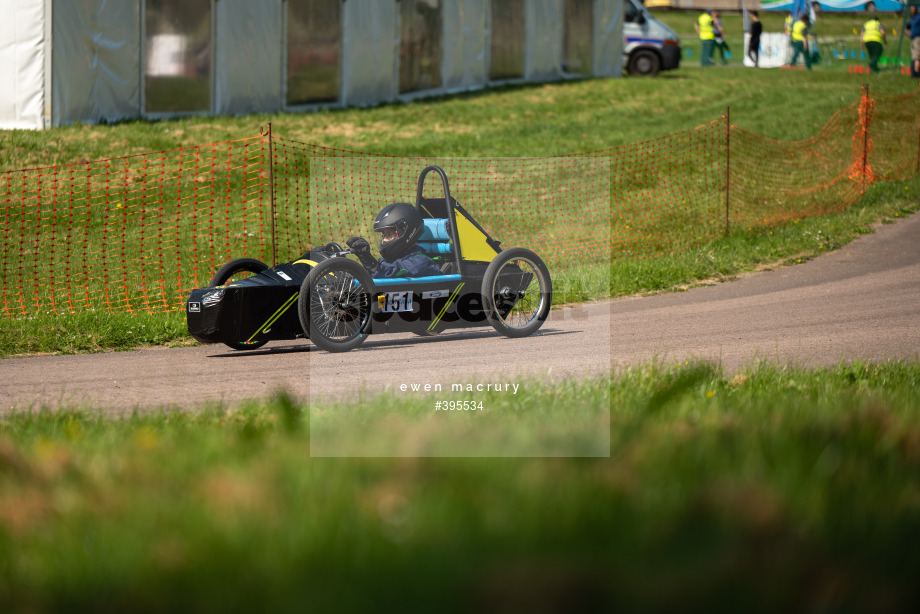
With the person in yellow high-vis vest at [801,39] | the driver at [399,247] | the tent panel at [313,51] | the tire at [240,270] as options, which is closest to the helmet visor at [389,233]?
the driver at [399,247]

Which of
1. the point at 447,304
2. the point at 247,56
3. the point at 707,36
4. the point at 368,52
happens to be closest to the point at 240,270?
the point at 447,304

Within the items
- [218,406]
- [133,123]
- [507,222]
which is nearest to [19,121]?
[133,123]

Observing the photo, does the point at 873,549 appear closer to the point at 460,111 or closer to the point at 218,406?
the point at 218,406

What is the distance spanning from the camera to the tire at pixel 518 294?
805 cm

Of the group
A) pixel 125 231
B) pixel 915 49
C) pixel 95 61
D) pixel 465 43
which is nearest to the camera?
pixel 125 231

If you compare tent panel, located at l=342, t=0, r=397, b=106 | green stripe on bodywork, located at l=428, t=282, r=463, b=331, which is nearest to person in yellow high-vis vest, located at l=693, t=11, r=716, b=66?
tent panel, located at l=342, t=0, r=397, b=106

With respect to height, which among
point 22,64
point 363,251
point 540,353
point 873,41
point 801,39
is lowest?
point 540,353

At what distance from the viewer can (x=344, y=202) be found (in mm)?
14555

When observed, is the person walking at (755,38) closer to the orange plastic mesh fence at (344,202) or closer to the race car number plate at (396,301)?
the orange plastic mesh fence at (344,202)

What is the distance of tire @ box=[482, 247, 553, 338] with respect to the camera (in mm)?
8055

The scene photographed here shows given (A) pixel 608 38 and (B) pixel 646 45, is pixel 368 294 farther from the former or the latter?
(B) pixel 646 45

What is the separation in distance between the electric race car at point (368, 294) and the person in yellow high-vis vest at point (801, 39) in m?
32.4

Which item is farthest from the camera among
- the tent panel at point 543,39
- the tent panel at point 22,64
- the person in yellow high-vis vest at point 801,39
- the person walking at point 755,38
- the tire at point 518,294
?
the person walking at point 755,38

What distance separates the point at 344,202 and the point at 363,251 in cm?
663
